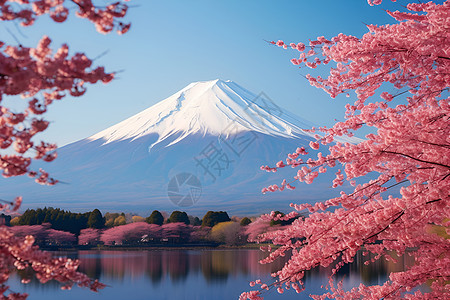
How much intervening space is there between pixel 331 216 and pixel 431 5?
6.65 feet

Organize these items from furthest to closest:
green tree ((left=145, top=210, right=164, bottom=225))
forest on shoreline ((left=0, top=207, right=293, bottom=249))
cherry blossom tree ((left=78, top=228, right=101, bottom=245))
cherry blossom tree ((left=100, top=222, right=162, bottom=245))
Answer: green tree ((left=145, top=210, right=164, bottom=225)), cherry blossom tree ((left=100, top=222, right=162, bottom=245)), cherry blossom tree ((left=78, top=228, right=101, bottom=245)), forest on shoreline ((left=0, top=207, right=293, bottom=249))

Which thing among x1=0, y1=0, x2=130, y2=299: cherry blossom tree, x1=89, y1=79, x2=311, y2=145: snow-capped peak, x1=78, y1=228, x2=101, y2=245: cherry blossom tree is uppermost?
x1=89, y1=79, x2=311, y2=145: snow-capped peak

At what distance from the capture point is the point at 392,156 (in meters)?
3.34

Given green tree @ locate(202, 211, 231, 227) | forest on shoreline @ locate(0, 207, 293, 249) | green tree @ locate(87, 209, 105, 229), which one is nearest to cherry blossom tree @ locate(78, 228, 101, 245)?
forest on shoreline @ locate(0, 207, 293, 249)

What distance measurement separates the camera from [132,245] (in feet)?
126

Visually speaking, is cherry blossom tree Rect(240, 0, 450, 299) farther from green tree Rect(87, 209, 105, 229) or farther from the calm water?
green tree Rect(87, 209, 105, 229)

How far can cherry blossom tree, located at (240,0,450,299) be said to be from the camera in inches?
129

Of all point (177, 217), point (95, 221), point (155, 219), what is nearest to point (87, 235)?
point (95, 221)

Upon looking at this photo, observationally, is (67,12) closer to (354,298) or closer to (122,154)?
(354,298)

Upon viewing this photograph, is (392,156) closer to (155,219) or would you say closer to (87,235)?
(87,235)

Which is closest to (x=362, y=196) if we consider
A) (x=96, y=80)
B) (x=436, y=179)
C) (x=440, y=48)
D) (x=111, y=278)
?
(x=436, y=179)

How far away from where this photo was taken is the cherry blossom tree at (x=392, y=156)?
3.27 m

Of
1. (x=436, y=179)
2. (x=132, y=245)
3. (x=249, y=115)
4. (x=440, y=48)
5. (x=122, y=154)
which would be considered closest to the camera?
(x=436, y=179)

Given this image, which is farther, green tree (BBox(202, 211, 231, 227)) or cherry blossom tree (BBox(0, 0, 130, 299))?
green tree (BBox(202, 211, 231, 227))
